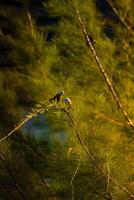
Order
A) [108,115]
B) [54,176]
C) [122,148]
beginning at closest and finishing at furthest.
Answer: [54,176] < [122,148] < [108,115]

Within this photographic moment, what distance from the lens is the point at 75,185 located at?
5.85 feet

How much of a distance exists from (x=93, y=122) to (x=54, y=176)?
0.32 metres

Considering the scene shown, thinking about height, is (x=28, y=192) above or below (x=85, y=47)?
below

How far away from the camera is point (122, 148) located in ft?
6.61

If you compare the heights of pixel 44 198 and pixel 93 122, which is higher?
pixel 93 122

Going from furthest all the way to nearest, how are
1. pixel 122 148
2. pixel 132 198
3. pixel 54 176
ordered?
pixel 122 148
pixel 54 176
pixel 132 198

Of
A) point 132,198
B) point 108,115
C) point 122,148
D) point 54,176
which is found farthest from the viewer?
point 108,115

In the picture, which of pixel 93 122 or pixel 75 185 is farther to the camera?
pixel 93 122

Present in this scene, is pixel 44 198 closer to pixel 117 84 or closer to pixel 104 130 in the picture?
pixel 104 130

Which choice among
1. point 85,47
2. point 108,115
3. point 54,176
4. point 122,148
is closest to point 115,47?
point 85,47

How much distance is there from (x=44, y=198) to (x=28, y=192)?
2.9 inches

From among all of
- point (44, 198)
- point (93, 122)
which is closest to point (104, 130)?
point (93, 122)

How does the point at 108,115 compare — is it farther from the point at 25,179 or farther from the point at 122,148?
the point at 25,179

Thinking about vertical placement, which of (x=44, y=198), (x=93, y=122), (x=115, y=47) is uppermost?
(x=115, y=47)
